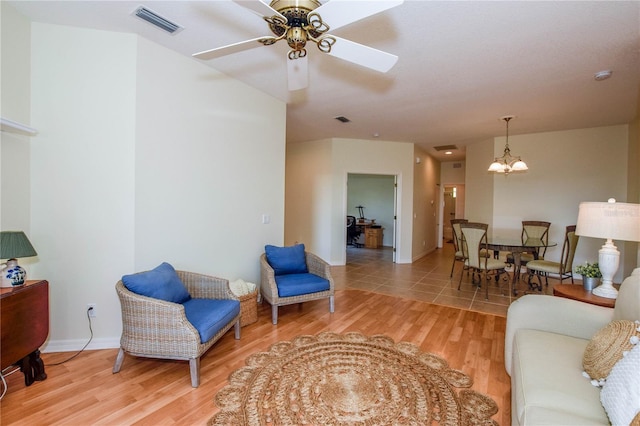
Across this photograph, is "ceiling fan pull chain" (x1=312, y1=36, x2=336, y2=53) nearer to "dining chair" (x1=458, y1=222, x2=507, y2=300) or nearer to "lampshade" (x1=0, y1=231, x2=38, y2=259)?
"lampshade" (x1=0, y1=231, x2=38, y2=259)

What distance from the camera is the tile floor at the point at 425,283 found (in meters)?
4.10

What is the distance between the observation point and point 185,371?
2301 millimetres

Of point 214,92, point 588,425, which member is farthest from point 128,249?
point 588,425

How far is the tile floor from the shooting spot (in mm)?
4098

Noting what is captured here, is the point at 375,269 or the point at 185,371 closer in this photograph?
the point at 185,371

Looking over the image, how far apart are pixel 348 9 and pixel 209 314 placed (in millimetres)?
2310

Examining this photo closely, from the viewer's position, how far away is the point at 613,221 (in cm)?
214

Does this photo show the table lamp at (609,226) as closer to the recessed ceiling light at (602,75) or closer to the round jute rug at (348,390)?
the round jute rug at (348,390)

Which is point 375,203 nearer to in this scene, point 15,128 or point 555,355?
point 555,355

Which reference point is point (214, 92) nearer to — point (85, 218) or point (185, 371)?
point (85, 218)

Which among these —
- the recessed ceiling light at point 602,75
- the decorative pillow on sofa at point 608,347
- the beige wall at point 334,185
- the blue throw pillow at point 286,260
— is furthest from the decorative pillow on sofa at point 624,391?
the beige wall at point 334,185

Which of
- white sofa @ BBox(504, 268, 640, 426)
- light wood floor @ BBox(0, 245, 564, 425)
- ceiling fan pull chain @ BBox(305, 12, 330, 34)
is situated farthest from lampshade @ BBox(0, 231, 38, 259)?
white sofa @ BBox(504, 268, 640, 426)

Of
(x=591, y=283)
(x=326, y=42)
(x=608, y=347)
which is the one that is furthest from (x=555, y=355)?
(x=326, y=42)

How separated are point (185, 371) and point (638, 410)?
262 centimetres
